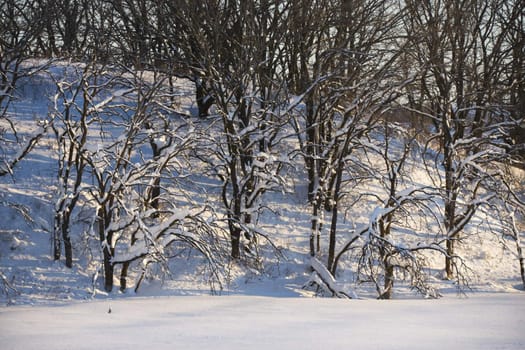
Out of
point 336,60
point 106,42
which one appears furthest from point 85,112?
point 336,60

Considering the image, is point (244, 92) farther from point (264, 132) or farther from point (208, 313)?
point (208, 313)

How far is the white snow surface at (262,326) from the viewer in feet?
19.2

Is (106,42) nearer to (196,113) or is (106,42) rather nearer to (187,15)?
(187,15)

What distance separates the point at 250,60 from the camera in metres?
16.2

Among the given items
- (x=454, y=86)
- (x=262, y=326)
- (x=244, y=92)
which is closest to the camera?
(x=262, y=326)

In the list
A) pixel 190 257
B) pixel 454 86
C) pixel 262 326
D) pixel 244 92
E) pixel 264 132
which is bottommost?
pixel 190 257

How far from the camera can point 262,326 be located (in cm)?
672

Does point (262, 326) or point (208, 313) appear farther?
point (208, 313)

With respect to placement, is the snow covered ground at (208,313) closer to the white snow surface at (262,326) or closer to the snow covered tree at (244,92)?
the white snow surface at (262,326)

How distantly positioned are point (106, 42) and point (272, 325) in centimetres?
1210

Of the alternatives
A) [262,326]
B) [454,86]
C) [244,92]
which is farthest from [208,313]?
[454,86]

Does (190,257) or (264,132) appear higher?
(264,132)

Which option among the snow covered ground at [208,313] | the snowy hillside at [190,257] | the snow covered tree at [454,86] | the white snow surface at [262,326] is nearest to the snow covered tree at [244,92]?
the snowy hillside at [190,257]

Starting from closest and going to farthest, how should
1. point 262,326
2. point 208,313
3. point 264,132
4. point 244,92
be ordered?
point 262,326, point 208,313, point 264,132, point 244,92
